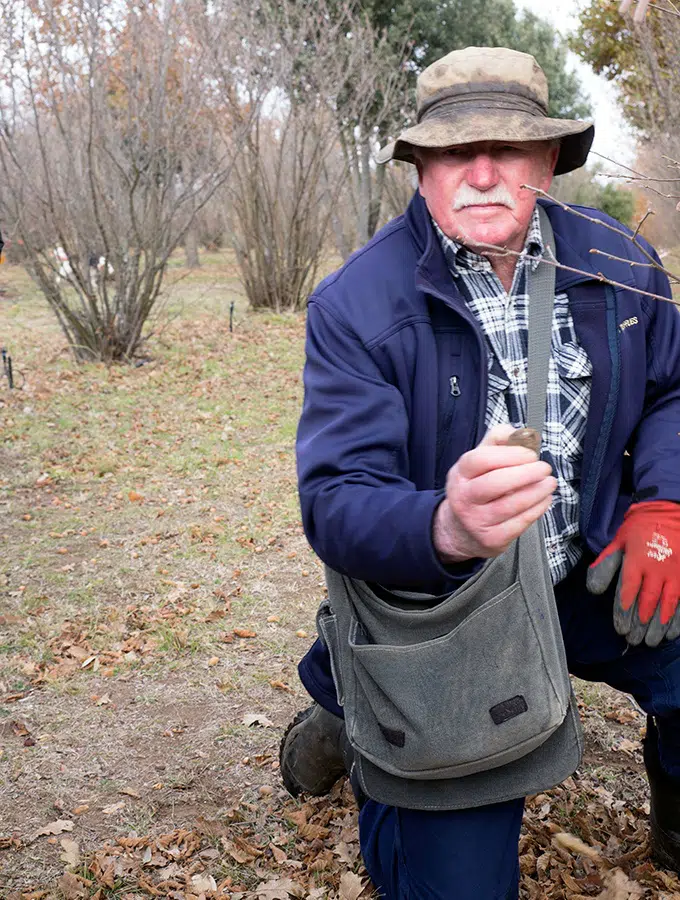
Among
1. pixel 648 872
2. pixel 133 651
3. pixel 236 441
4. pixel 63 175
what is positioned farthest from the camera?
pixel 63 175

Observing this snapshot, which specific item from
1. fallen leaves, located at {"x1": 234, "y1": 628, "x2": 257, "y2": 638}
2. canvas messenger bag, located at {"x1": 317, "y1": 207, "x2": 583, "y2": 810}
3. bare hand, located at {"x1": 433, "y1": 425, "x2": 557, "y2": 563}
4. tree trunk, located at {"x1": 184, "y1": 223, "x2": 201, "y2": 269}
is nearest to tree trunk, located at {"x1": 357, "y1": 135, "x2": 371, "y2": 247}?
tree trunk, located at {"x1": 184, "y1": 223, "x2": 201, "y2": 269}

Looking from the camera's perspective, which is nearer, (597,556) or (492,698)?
(492,698)

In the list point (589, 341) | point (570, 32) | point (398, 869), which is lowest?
point (398, 869)

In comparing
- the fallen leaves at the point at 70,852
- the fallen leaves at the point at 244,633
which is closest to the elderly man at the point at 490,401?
the fallen leaves at the point at 70,852

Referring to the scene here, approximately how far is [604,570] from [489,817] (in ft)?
2.05

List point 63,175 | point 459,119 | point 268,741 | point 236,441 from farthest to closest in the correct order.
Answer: point 63,175
point 236,441
point 268,741
point 459,119

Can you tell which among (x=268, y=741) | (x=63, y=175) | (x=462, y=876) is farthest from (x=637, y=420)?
(x=63, y=175)

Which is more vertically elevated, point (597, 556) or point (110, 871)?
point (597, 556)

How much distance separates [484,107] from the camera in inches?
84.7

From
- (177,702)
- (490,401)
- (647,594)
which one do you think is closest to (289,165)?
(177,702)

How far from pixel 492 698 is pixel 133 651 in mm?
2473

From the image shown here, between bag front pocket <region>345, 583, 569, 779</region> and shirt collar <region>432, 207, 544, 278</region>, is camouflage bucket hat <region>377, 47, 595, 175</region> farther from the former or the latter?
bag front pocket <region>345, 583, 569, 779</region>

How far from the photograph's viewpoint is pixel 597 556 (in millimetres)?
2244

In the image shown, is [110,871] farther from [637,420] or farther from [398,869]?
[637,420]
